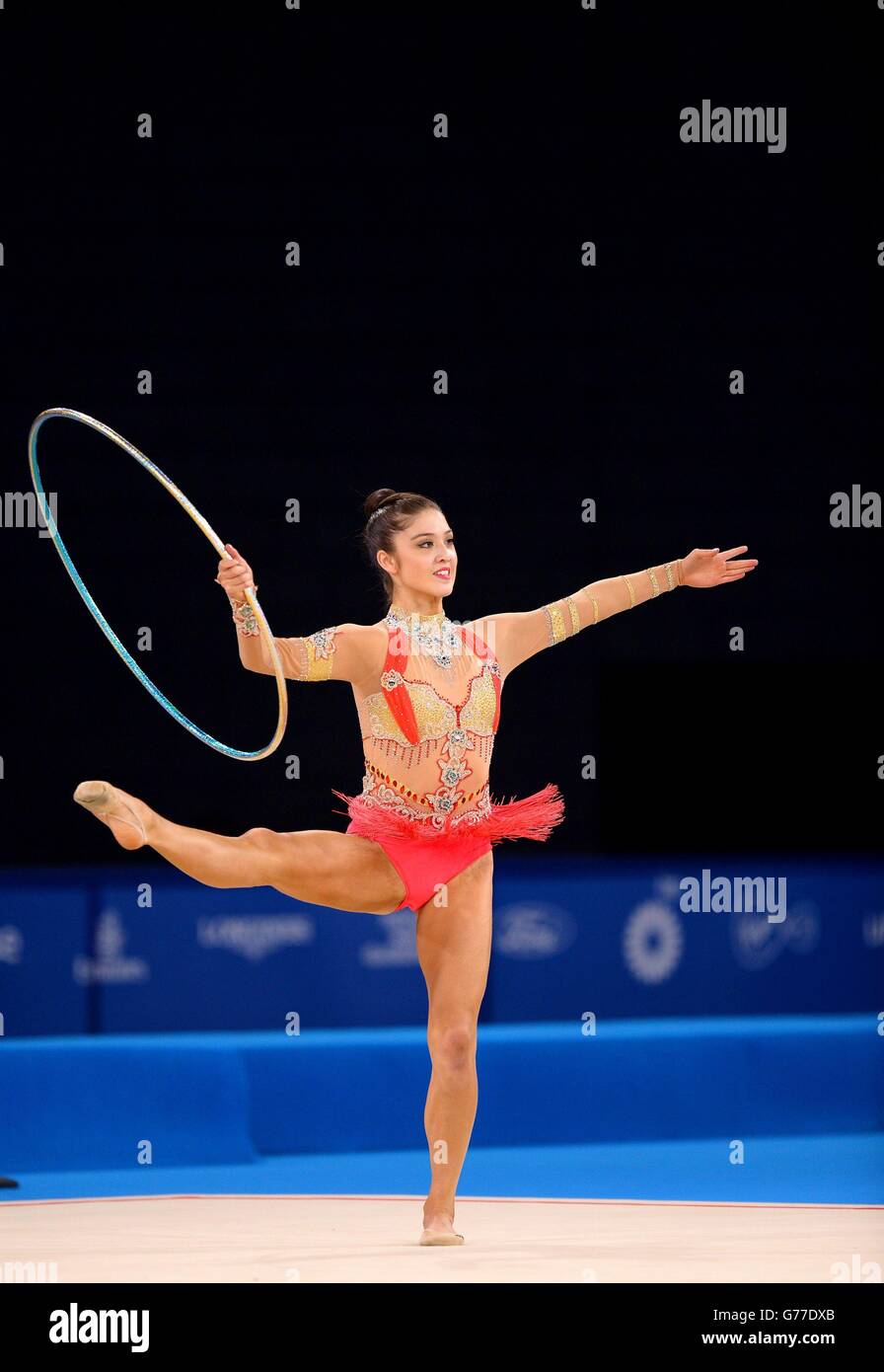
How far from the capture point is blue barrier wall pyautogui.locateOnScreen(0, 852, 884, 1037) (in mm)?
6016

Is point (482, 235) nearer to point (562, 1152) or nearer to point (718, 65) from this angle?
point (718, 65)

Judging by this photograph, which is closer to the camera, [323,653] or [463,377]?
[323,653]

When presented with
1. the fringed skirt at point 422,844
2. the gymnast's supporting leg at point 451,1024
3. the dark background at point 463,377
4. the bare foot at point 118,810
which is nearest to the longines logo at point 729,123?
the dark background at point 463,377

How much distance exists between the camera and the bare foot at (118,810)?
3982 mm

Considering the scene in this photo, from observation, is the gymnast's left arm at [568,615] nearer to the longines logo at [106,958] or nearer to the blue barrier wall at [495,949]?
the blue barrier wall at [495,949]

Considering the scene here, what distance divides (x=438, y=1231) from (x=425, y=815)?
0.92 meters

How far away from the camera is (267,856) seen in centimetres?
425

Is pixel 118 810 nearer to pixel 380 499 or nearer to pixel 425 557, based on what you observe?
pixel 425 557

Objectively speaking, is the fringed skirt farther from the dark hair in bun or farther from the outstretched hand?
the outstretched hand

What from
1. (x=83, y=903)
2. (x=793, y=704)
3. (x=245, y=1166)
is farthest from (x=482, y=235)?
(x=245, y=1166)

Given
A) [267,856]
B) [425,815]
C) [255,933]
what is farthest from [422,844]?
[255,933]

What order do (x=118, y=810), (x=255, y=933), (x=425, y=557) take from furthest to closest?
(x=255, y=933), (x=425, y=557), (x=118, y=810)

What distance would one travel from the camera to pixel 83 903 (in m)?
6.01

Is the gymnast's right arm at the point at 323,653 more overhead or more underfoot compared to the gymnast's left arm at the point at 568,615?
more underfoot
